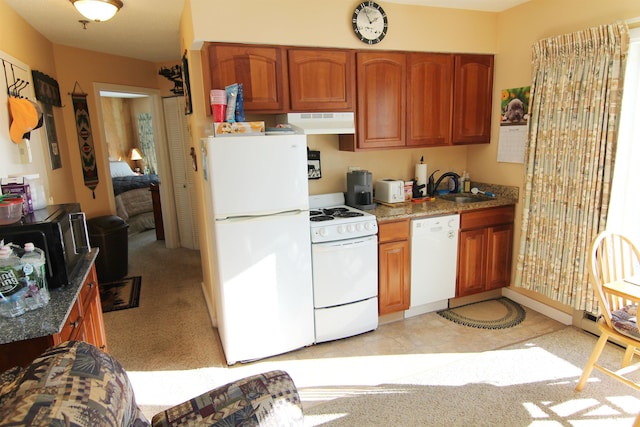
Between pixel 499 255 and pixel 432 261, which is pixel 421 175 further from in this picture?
pixel 499 255

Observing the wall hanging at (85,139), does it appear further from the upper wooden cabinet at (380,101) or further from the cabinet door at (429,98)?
the cabinet door at (429,98)

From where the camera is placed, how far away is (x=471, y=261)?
3408 mm

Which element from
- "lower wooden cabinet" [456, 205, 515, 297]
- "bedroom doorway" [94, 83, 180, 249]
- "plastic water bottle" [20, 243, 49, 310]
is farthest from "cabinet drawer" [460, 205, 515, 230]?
"bedroom doorway" [94, 83, 180, 249]

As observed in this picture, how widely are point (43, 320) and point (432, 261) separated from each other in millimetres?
2645

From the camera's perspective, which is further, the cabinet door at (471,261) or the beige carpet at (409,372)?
the cabinet door at (471,261)

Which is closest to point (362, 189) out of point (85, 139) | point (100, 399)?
point (100, 399)

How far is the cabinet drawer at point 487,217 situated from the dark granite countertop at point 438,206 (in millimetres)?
46

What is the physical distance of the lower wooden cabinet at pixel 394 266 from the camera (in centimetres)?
305

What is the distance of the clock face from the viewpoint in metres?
2.95

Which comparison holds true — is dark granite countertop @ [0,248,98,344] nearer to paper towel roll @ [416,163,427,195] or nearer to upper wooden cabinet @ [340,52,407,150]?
upper wooden cabinet @ [340,52,407,150]

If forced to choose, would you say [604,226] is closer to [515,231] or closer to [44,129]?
[515,231]

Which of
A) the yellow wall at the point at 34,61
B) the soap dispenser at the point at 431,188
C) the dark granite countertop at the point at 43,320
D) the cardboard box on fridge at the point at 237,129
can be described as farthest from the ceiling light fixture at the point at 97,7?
the soap dispenser at the point at 431,188

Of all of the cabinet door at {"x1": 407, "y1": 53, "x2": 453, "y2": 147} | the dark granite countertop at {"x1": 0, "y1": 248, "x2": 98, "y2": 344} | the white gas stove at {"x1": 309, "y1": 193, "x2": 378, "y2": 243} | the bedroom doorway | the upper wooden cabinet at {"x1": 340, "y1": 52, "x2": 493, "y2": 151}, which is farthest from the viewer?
the bedroom doorway

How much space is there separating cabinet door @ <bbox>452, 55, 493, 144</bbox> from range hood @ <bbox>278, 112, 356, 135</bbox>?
106 cm
